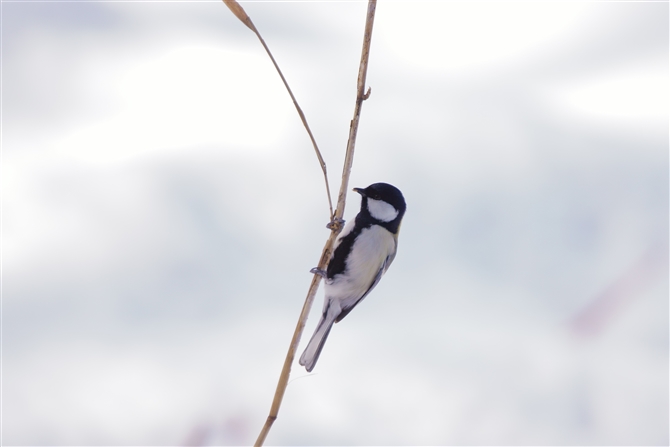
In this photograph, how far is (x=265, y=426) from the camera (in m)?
1.11

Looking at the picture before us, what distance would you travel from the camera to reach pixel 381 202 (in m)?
2.91

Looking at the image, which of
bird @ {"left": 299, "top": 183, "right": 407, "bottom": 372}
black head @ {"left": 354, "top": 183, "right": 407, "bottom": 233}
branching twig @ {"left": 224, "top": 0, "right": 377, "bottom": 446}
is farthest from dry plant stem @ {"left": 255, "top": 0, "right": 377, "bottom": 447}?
black head @ {"left": 354, "top": 183, "right": 407, "bottom": 233}

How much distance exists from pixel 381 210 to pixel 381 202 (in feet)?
0.13

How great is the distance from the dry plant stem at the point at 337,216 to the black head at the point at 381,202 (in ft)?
4.27

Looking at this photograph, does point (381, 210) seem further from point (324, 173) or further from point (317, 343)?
point (324, 173)

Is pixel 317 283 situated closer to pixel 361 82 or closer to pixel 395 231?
pixel 361 82

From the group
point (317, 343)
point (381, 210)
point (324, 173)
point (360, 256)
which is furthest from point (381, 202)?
point (324, 173)

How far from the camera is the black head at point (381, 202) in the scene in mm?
2877

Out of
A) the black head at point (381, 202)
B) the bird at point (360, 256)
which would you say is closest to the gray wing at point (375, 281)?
the bird at point (360, 256)

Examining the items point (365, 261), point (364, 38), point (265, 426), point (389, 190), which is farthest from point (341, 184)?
point (389, 190)

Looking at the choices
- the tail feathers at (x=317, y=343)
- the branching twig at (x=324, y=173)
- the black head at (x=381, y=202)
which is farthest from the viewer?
the black head at (x=381, y=202)

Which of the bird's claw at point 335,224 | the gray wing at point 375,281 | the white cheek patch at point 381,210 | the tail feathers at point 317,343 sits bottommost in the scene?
the tail feathers at point 317,343

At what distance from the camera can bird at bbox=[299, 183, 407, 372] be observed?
270 cm

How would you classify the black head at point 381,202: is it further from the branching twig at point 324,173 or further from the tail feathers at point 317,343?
the branching twig at point 324,173
